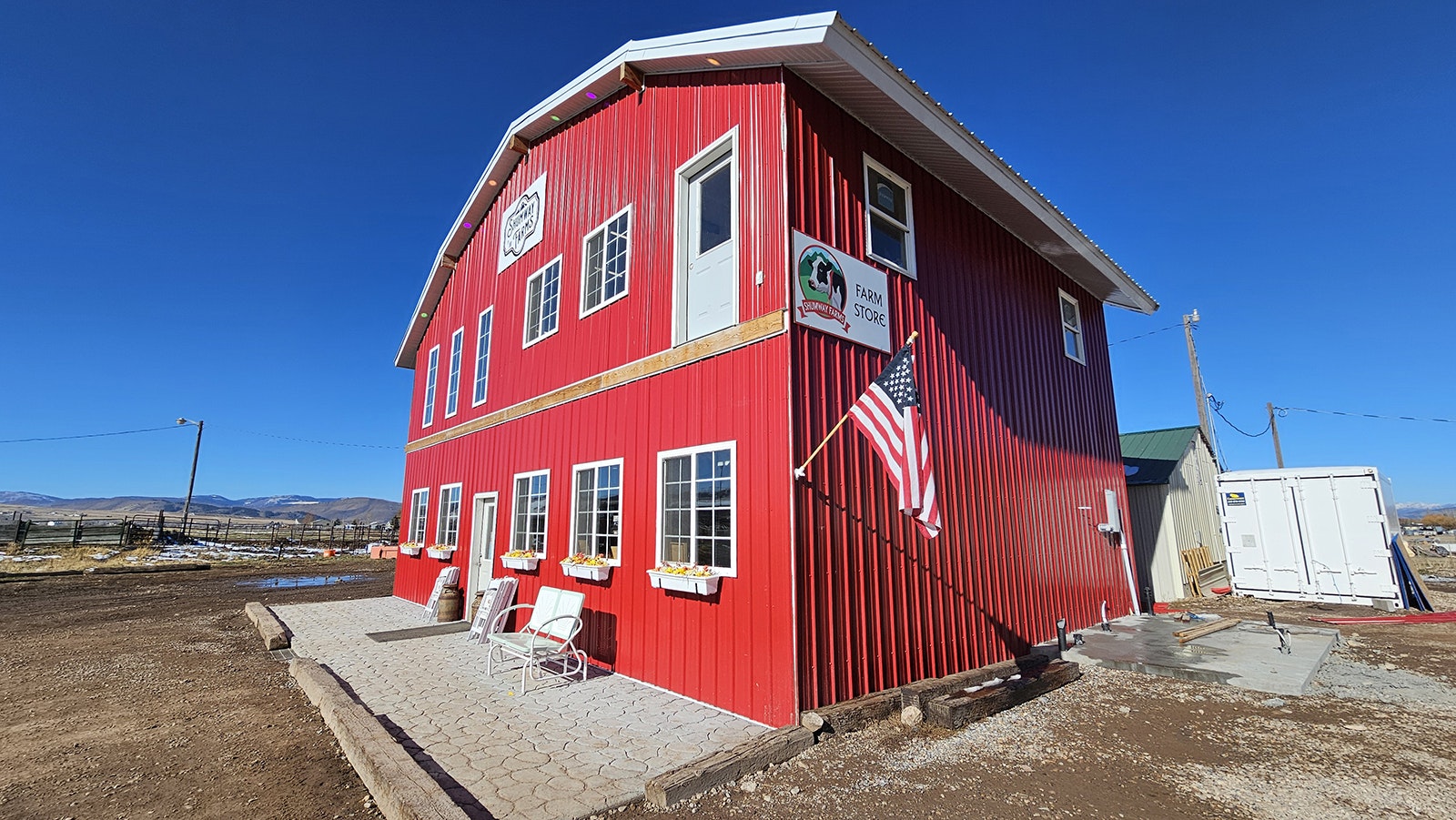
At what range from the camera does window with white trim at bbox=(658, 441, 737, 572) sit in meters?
5.74

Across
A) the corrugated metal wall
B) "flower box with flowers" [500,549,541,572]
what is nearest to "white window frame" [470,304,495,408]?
the corrugated metal wall

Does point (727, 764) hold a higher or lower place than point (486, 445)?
lower

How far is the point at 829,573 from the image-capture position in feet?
17.1

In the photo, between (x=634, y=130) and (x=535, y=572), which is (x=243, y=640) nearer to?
(x=535, y=572)

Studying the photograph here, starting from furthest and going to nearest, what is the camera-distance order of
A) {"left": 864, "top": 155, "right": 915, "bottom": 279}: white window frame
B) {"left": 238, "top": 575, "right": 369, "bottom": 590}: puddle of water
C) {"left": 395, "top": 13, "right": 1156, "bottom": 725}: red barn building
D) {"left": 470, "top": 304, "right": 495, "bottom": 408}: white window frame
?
{"left": 238, "top": 575, "right": 369, "bottom": 590}: puddle of water
{"left": 470, "top": 304, "right": 495, "bottom": 408}: white window frame
{"left": 864, "top": 155, "right": 915, "bottom": 279}: white window frame
{"left": 395, "top": 13, "right": 1156, "bottom": 725}: red barn building

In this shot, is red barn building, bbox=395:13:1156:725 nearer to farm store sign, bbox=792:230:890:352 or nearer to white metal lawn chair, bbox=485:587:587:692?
farm store sign, bbox=792:230:890:352

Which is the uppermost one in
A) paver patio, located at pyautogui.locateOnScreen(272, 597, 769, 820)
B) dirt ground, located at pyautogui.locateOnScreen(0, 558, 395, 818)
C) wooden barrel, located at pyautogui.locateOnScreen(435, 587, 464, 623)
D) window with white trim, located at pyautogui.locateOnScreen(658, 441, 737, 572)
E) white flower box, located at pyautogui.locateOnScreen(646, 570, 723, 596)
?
window with white trim, located at pyautogui.locateOnScreen(658, 441, 737, 572)

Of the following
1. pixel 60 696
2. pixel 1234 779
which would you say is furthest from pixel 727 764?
pixel 60 696

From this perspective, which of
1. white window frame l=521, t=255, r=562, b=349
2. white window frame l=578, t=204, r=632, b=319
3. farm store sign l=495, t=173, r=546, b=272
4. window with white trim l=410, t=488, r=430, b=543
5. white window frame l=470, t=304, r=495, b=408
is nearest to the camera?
white window frame l=578, t=204, r=632, b=319

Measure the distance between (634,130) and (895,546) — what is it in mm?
6125

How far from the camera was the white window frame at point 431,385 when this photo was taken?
14539 millimetres

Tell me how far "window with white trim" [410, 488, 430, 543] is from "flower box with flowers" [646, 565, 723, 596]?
9423mm

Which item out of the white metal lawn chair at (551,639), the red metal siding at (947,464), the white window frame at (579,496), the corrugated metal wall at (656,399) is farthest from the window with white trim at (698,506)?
the white metal lawn chair at (551,639)

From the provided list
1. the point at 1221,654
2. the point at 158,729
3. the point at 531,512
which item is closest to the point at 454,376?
the point at 531,512
